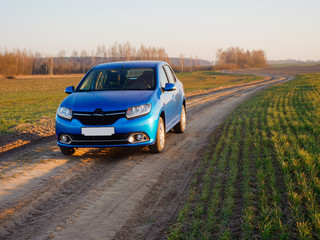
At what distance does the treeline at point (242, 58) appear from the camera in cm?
15750

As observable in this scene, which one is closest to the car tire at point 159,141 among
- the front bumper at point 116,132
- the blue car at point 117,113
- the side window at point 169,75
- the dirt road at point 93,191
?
the blue car at point 117,113

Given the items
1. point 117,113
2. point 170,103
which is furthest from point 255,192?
point 170,103

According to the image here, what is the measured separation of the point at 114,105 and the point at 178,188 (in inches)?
80.8

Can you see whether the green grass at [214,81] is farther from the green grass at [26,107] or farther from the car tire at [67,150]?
the car tire at [67,150]

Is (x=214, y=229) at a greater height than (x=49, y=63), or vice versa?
(x=49, y=63)

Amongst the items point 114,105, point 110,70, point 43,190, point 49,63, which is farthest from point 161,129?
point 49,63

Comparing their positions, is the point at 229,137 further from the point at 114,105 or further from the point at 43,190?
the point at 43,190

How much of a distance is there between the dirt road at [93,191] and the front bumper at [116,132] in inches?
14.0

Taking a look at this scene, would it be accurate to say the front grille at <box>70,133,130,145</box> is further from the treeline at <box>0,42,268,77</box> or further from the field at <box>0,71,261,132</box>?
the treeline at <box>0,42,268,77</box>

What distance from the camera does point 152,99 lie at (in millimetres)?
6297

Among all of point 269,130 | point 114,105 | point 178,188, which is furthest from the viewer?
point 269,130

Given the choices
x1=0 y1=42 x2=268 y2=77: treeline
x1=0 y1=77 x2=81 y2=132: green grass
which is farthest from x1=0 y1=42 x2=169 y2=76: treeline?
x1=0 y1=77 x2=81 y2=132: green grass

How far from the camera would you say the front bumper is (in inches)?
230

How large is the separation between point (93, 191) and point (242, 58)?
167 metres
